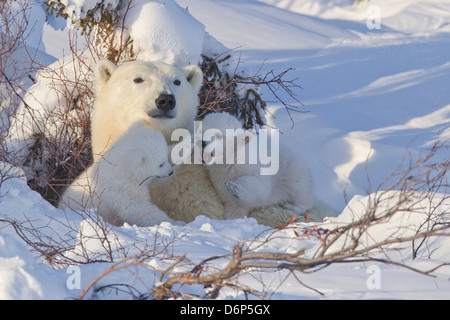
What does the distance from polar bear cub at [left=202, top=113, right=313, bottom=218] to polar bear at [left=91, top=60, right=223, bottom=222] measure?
4.6 inches

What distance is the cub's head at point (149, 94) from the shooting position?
4.38 m

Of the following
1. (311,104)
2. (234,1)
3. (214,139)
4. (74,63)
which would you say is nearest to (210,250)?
(214,139)

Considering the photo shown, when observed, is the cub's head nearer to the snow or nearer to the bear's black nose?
the bear's black nose

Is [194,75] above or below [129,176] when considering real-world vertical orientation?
above

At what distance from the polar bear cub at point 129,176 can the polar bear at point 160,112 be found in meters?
0.26

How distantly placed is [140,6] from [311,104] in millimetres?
7741

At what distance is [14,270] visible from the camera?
2.02 meters

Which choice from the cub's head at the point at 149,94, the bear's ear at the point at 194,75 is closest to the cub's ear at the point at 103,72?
the cub's head at the point at 149,94

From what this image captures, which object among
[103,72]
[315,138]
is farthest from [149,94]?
[315,138]

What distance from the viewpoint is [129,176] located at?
13.5ft

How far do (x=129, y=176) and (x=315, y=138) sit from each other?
6.45 metres

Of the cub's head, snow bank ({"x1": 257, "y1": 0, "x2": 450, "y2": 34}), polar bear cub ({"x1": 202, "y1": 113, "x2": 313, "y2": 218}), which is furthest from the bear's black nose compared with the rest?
snow bank ({"x1": 257, "y1": 0, "x2": 450, "y2": 34})

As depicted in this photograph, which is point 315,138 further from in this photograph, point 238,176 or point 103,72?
point 103,72
